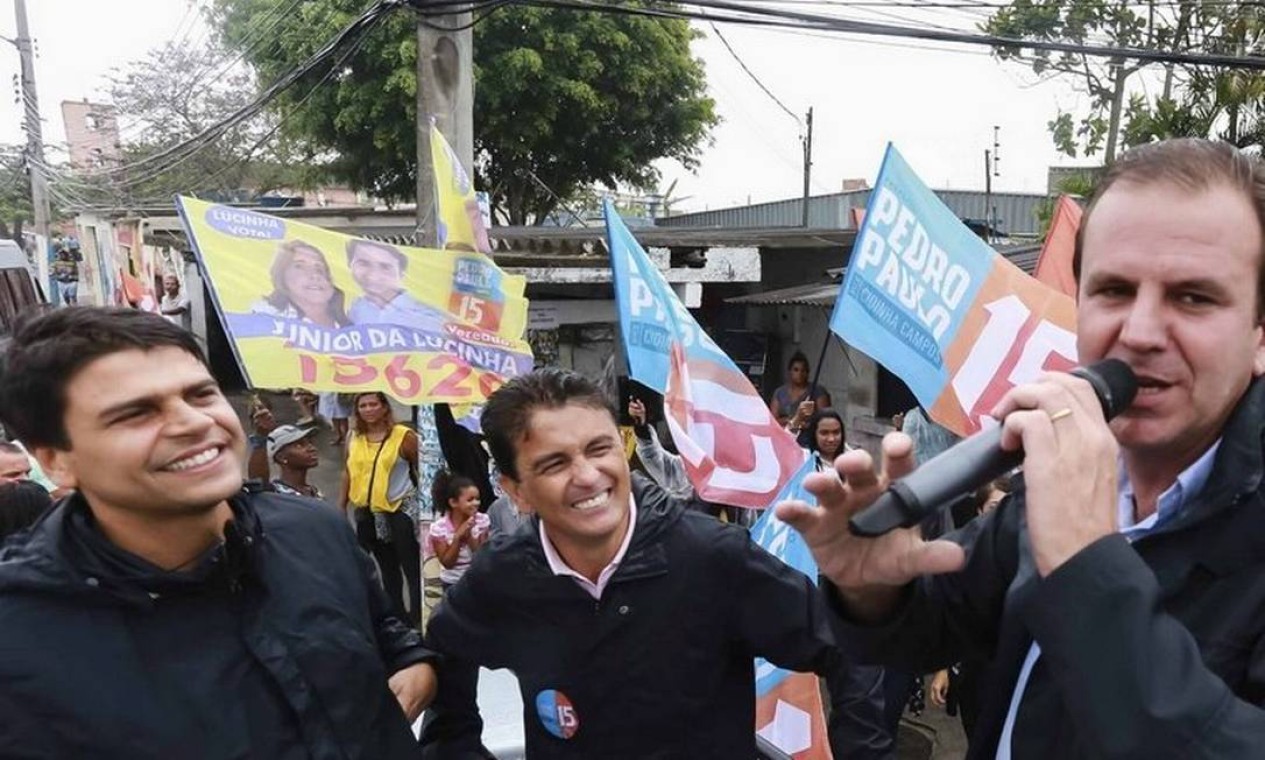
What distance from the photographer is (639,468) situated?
6.42 meters

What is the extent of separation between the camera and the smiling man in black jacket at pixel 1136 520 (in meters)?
0.91

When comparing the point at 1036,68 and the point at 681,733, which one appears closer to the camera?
the point at 681,733

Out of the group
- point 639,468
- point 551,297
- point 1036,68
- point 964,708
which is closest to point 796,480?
point 964,708

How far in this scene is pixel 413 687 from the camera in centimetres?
187

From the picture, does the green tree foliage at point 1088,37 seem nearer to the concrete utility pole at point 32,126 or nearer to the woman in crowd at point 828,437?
the woman in crowd at point 828,437

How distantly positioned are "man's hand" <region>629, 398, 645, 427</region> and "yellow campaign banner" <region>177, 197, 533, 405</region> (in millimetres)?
1988

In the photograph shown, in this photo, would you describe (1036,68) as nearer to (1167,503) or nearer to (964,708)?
(964,708)

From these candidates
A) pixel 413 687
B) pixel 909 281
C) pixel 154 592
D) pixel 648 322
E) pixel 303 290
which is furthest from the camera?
pixel 303 290

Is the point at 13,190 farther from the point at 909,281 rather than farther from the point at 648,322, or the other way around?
the point at 909,281

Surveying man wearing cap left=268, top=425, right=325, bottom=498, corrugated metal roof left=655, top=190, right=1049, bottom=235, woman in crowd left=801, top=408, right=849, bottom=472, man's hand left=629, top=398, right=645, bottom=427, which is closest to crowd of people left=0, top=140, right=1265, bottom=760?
man wearing cap left=268, top=425, right=325, bottom=498

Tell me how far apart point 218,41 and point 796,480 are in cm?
2062

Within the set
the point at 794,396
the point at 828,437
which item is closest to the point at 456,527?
the point at 828,437

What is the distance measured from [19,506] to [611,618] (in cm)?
194

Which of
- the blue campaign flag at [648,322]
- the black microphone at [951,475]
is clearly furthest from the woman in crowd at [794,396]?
the black microphone at [951,475]
